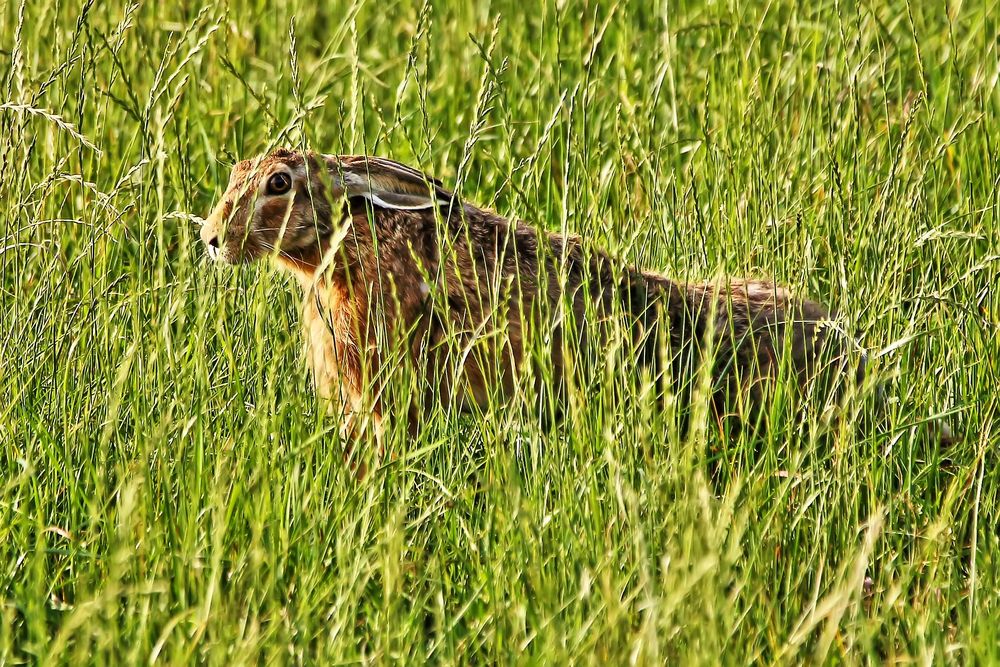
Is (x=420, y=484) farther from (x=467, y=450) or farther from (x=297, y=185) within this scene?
(x=297, y=185)

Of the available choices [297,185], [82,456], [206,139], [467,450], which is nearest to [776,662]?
[467,450]

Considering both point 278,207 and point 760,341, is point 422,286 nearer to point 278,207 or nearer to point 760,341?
point 278,207

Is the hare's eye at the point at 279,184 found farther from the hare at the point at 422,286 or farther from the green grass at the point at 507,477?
the green grass at the point at 507,477

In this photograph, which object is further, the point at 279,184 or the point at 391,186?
the point at 279,184

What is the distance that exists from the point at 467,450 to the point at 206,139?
238 centimetres

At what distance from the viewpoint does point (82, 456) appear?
3.47 meters

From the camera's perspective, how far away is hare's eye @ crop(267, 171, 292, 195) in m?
4.28

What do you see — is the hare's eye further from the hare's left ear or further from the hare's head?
the hare's left ear

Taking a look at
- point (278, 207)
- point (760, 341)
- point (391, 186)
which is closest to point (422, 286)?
point (391, 186)

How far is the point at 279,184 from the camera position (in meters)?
4.30

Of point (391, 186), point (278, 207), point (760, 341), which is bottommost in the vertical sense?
point (760, 341)

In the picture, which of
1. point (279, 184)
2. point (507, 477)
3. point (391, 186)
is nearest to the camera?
point (507, 477)

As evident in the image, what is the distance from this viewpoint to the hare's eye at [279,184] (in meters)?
4.28

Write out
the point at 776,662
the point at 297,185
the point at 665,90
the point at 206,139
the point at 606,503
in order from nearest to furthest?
the point at 776,662 → the point at 606,503 → the point at 297,185 → the point at 206,139 → the point at 665,90
